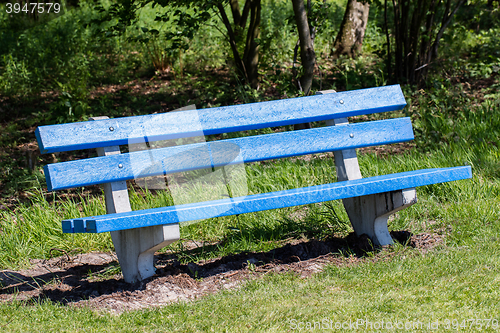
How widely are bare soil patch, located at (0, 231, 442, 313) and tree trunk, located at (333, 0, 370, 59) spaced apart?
457 centimetres

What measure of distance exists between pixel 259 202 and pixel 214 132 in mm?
616

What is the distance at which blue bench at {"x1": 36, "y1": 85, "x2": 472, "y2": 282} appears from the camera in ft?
7.37

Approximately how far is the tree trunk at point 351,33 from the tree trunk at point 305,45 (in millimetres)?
2520

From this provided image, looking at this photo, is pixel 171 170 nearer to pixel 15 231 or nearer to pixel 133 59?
pixel 15 231

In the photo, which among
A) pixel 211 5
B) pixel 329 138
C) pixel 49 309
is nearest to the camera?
pixel 49 309

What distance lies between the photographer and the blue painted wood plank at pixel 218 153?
238 centimetres

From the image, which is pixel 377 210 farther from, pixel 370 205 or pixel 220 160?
pixel 220 160

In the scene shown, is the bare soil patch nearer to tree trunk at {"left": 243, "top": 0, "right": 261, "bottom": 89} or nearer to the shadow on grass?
the shadow on grass

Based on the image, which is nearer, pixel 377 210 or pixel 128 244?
pixel 128 244

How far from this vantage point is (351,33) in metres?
A: 7.03

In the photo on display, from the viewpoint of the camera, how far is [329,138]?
2852 millimetres

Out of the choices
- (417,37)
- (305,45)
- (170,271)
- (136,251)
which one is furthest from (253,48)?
(136,251)

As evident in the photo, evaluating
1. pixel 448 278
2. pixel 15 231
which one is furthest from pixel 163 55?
pixel 448 278

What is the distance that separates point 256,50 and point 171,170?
11.7ft
